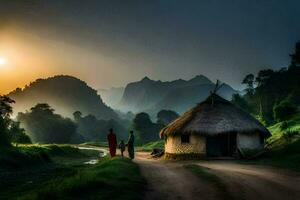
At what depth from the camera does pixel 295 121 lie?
131 ft

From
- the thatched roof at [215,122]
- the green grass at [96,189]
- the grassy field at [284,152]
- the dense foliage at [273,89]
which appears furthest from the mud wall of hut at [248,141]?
the dense foliage at [273,89]

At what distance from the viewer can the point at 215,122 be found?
1353 inches

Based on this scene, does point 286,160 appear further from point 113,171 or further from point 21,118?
point 21,118

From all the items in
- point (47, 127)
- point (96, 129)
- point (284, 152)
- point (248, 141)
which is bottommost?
point (284, 152)

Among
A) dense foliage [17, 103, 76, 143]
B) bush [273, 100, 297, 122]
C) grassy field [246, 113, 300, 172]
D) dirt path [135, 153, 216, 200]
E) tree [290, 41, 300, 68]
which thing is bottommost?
dirt path [135, 153, 216, 200]

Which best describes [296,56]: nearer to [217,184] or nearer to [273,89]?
[273,89]

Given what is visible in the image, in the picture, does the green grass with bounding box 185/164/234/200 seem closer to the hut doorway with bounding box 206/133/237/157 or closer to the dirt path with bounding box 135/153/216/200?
the dirt path with bounding box 135/153/216/200

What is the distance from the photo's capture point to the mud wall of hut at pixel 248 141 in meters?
33.9

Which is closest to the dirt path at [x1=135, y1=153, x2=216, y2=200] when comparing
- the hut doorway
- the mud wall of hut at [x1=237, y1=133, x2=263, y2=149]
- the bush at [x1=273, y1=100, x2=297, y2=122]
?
the mud wall of hut at [x1=237, y1=133, x2=263, y2=149]

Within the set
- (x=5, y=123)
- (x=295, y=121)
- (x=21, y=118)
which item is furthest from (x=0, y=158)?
(x=21, y=118)

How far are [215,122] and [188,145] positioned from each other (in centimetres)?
289

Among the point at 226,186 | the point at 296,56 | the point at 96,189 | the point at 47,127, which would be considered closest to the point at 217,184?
the point at 226,186

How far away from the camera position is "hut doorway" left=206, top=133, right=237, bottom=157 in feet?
116

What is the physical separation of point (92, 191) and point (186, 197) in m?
A: 2.89
